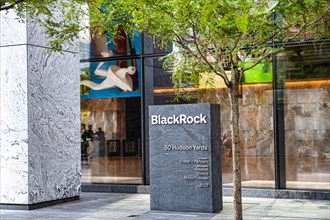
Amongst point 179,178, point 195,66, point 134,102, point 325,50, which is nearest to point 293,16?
point 195,66

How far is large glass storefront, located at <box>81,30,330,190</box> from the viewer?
16812 mm

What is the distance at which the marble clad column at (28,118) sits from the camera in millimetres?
15266

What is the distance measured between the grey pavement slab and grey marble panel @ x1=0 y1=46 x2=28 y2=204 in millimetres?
601

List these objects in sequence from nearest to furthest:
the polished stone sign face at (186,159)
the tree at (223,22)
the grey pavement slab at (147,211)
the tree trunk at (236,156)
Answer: the tree at (223,22), the tree trunk at (236,156), the grey pavement slab at (147,211), the polished stone sign face at (186,159)

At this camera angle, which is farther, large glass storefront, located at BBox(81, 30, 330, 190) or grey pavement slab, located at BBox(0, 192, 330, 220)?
large glass storefront, located at BBox(81, 30, 330, 190)

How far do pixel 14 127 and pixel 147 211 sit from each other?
3.86m

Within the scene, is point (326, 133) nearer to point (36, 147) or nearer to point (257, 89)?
point (257, 89)

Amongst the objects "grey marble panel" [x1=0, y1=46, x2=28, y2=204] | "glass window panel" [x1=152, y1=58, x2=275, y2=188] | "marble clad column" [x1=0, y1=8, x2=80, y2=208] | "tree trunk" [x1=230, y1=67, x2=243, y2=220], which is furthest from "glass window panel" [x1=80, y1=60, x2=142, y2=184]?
"tree trunk" [x1=230, y1=67, x2=243, y2=220]

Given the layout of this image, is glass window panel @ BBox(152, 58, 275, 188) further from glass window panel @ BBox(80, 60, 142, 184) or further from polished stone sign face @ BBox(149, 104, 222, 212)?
polished stone sign face @ BBox(149, 104, 222, 212)

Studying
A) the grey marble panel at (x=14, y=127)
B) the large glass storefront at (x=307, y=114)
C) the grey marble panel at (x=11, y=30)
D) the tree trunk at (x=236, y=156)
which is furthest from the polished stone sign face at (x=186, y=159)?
the grey marble panel at (x=11, y=30)

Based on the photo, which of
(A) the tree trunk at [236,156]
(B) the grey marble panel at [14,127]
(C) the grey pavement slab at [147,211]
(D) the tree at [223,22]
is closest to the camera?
(D) the tree at [223,22]

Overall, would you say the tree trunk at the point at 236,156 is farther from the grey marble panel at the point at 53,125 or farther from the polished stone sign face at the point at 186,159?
the grey marble panel at the point at 53,125

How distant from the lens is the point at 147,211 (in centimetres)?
1468

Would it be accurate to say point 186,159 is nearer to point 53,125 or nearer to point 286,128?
point 53,125
